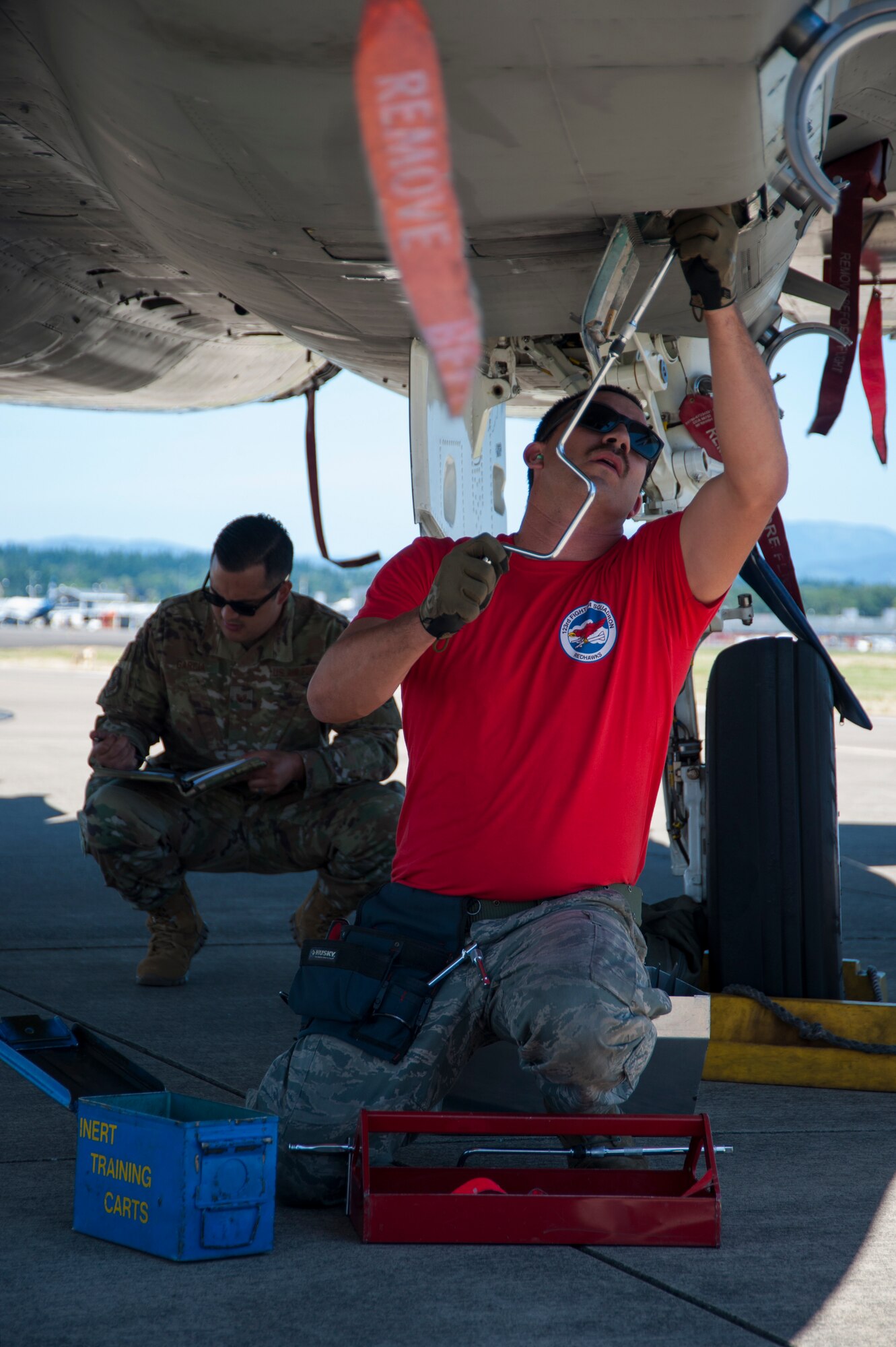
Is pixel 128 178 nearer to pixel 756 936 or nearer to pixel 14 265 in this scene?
pixel 14 265

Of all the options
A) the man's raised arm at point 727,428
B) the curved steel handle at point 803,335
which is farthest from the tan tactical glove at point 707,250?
the curved steel handle at point 803,335

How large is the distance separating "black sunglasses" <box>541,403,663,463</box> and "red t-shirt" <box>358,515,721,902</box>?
0.15 meters

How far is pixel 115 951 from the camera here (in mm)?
4293

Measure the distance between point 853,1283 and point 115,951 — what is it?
9.71ft

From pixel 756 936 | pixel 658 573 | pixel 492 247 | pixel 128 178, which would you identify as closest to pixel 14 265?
pixel 128 178

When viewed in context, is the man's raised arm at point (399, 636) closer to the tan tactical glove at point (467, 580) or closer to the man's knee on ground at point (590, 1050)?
the tan tactical glove at point (467, 580)

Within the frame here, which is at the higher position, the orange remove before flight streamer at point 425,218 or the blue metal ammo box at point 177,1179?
the orange remove before flight streamer at point 425,218

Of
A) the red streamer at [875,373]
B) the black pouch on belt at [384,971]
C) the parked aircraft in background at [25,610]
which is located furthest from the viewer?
the parked aircraft in background at [25,610]

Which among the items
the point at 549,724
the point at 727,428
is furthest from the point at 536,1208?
the point at 727,428

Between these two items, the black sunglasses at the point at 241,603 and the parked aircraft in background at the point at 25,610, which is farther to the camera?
the parked aircraft in background at the point at 25,610

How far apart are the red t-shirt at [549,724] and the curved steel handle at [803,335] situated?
0.73 m

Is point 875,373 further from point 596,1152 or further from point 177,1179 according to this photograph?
point 177,1179

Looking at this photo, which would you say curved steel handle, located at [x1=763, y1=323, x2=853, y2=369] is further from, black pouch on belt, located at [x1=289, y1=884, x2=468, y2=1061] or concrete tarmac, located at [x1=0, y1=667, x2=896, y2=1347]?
concrete tarmac, located at [x1=0, y1=667, x2=896, y2=1347]

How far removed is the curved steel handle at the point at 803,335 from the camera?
2900 mm
